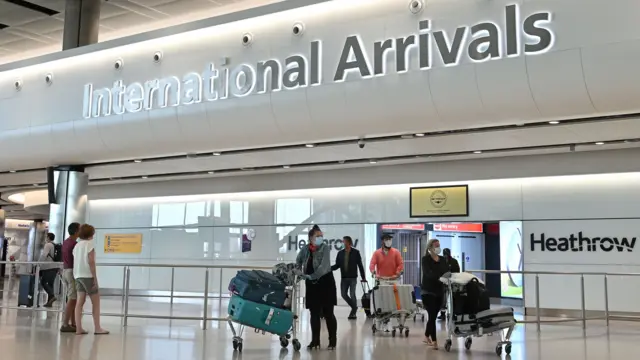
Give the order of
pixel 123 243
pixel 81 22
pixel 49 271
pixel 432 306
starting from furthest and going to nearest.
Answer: pixel 123 243 < pixel 49 271 < pixel 81 22 < pixel 432 306

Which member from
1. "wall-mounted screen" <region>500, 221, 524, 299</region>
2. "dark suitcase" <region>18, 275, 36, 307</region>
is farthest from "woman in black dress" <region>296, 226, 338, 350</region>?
"dark suitcase" <region>18, 275, 36, 307</region>

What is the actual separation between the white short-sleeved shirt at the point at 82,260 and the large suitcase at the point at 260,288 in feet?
7.91

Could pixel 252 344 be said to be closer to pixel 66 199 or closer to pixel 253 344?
pixel 253 344

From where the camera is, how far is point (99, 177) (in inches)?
678

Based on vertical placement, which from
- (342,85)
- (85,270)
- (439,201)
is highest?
(342,85)

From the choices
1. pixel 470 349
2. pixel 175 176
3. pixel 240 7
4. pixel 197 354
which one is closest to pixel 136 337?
pixel 197 354

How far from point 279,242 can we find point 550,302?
6910 millimetres

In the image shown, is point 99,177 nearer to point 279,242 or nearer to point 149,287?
point 149,287

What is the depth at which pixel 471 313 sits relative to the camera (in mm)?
7840

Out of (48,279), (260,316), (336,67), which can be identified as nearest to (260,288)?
(260,316)

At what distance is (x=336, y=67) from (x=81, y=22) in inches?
237

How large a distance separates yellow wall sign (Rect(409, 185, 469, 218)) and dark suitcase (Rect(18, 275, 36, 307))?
8.55 meters

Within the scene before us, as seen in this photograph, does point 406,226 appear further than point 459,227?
No

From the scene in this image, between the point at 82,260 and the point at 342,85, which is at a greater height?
the point at 342,85
